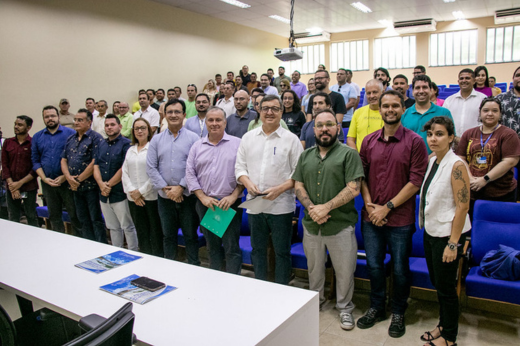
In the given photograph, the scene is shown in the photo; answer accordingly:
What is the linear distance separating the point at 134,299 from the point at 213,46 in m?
10.9

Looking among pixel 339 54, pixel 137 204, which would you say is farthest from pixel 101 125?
pixel 339 54

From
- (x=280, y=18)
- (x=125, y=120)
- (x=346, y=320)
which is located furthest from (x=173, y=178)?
(x=280, y=18)

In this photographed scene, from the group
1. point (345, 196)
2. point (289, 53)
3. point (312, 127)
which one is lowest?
point (345, 196)

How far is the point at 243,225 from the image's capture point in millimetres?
3656

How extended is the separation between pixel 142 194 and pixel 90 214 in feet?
3.51

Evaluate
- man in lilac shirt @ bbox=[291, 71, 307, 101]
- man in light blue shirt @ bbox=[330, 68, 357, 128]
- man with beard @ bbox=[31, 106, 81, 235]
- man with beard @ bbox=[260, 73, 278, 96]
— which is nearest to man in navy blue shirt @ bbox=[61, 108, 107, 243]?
man with beard @ bbox=[31, 106, 81, 235]

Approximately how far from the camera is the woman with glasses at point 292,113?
435 centimetres

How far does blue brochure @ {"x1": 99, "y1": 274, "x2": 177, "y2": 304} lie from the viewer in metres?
1.60

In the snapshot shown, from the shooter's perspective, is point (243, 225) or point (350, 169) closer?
point (350, 169)

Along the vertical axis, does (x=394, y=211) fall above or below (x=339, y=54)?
below

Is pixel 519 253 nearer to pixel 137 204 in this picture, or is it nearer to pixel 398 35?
pixel 137 204

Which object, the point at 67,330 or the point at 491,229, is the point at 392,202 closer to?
the point at 491,229

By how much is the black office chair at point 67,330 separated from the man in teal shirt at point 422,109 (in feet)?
9.15

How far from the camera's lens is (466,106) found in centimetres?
380
